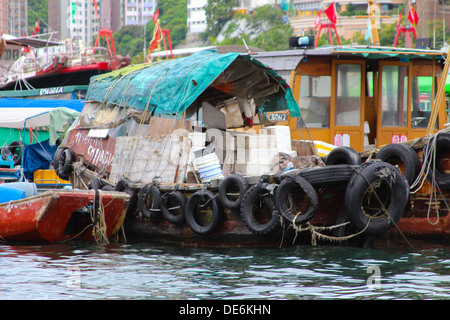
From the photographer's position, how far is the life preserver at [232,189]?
9.09 meters

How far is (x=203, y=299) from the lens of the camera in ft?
21.1

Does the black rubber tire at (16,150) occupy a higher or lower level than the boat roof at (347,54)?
lower

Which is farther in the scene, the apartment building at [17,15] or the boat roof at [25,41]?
the apartment building at [17,15]

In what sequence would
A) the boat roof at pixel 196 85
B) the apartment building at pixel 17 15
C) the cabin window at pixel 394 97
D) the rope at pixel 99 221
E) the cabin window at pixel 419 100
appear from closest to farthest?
the rope at pixel 99 221 → the boat roof at pixel 196 85 → the cabin window at pixel 394 97 → the cabin window at pixel 419 100 → the apartment building at pixel 17 15

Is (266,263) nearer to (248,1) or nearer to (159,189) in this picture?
(159,189)

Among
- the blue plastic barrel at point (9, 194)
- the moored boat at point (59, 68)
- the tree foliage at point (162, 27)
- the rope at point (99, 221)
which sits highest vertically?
the tree foliage at point (162, 27)

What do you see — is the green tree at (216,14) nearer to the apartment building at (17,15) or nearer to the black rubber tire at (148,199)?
the apartment building at (17,15)

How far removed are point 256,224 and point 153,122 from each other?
2.92 m

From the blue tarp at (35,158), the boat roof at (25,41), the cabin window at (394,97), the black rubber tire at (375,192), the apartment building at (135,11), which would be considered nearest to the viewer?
the black rubber tire at (375,192)

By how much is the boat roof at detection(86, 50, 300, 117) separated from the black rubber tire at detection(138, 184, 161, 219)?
49.6 inches

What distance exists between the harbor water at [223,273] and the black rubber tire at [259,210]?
0.37 metres

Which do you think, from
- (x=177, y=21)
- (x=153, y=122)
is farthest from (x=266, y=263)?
(x=177, y=21)

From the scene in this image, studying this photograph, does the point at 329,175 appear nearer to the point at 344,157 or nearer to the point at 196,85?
the point at 344,157

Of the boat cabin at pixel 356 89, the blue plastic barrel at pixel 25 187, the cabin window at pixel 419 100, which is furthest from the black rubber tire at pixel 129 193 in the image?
the cabin window at pixel 419 100
